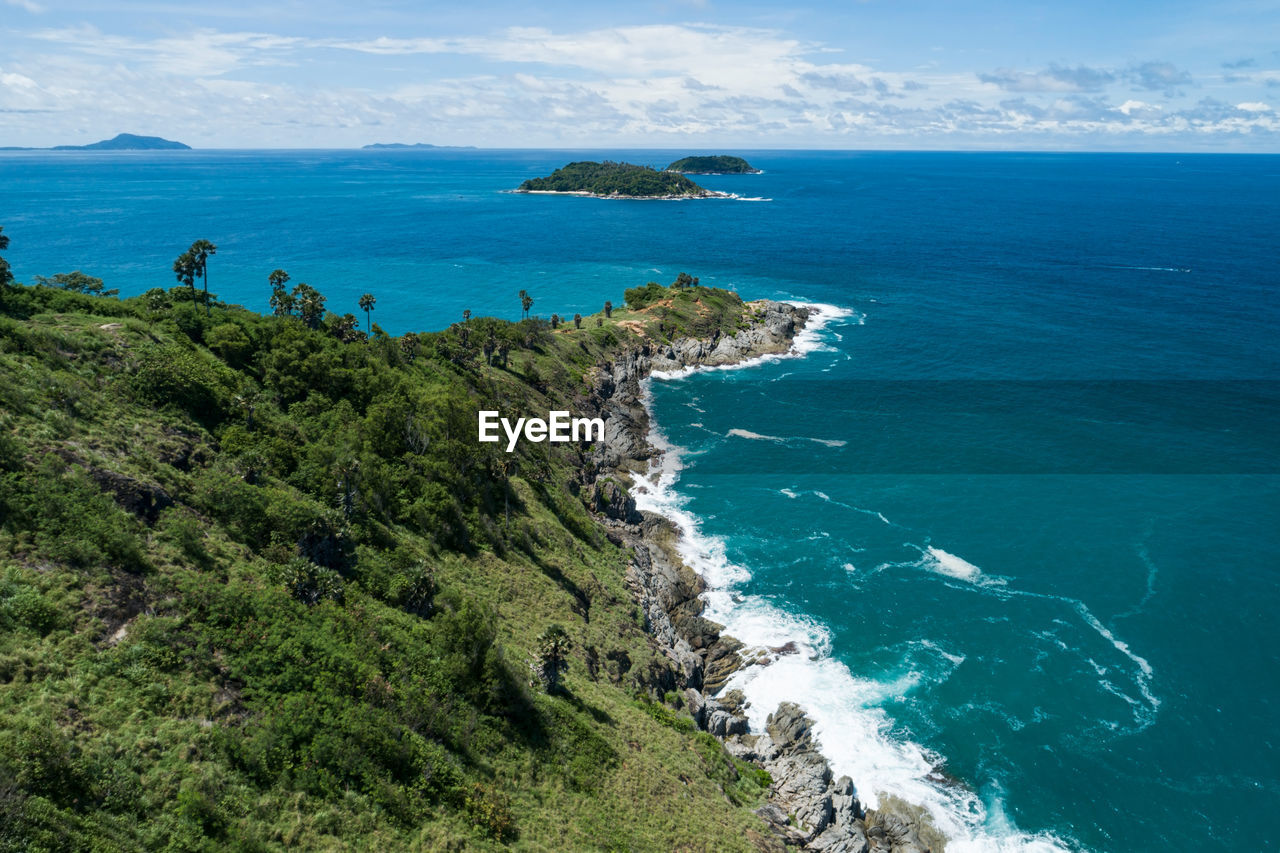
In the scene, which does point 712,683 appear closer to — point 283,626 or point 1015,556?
point 283,626

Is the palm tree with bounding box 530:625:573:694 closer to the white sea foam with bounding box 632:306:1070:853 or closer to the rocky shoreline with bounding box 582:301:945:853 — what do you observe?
the rocky shoreline with bounding box 582:301:945:853

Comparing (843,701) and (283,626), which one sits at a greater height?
(283,626)

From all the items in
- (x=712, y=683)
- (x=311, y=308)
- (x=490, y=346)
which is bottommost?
(x=712, y=683)

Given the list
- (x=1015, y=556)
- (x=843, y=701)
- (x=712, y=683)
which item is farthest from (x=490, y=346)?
(x=1015, y=556)

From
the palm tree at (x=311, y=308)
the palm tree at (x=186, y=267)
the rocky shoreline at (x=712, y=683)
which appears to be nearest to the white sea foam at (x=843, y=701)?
the rocky shoreline at (x=712, y=683)

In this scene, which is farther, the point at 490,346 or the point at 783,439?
the point at 490,346

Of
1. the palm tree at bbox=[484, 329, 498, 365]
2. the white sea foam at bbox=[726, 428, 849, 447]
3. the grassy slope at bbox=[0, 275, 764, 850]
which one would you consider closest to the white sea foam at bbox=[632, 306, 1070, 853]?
the grassy slope at bbox=[0, 275, 764, 850]

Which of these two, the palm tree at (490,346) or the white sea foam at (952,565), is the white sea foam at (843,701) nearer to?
the white sea foam at (952,565)
